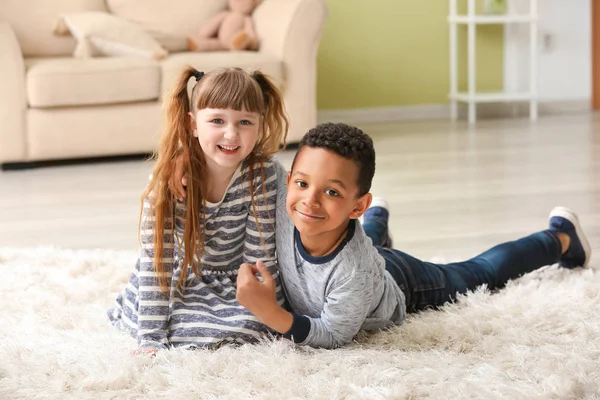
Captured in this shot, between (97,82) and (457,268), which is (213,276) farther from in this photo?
(97,82)

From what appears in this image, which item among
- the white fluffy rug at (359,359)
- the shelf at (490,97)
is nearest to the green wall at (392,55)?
the shelf at (490,97)

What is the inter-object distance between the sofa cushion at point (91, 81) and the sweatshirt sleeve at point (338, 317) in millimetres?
2378

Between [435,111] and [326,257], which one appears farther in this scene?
[435,111]

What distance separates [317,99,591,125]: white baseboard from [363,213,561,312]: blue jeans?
2.90 m

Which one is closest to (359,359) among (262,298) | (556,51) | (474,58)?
(262,298)

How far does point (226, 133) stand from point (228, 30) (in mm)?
2743

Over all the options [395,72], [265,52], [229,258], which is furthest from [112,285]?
[395,72]

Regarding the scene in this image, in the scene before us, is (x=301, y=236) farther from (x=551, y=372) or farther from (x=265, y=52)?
(x=265, y=52)

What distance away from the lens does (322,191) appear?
1.42 m

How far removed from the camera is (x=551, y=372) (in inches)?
53.7

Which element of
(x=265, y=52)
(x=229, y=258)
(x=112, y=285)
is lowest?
(x=112, y=285)

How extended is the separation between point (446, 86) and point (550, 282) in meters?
3.29

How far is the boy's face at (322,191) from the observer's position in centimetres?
142

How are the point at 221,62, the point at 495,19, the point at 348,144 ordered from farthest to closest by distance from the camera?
the point at 495,19 → the point at 221,62 → the point at 348,144
